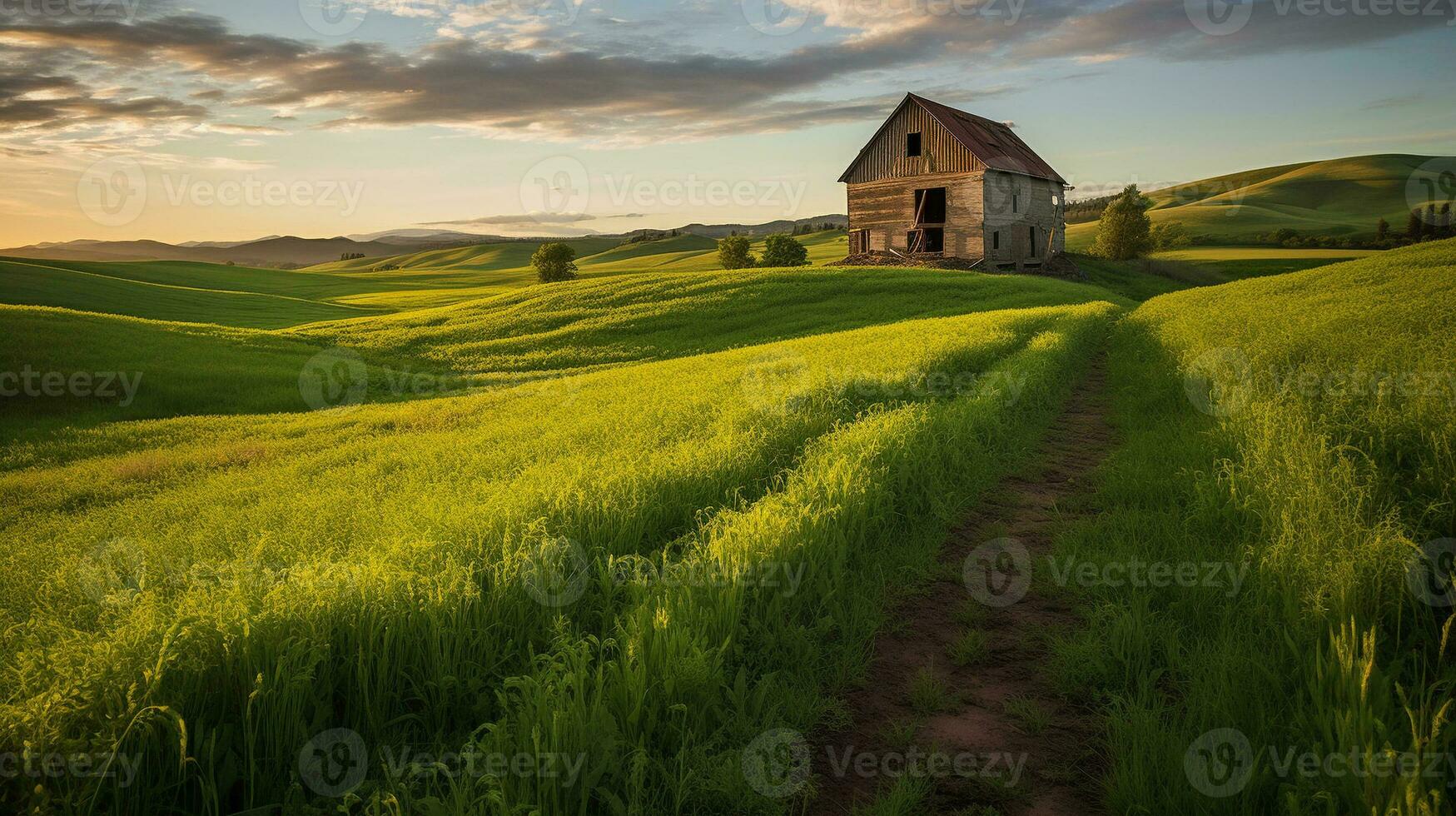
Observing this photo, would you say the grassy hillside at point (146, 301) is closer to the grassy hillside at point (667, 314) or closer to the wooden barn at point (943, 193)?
the grassy hillside at point (667, 314)

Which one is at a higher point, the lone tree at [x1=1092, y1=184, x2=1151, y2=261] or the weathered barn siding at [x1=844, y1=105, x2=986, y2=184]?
the weathered barn siding at [x1=844, y1=105, x2=986, y2=184]

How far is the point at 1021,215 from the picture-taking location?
50.5 meters

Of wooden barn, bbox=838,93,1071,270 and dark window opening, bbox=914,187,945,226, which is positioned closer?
wooden barn, bbox=838,93,1071,270

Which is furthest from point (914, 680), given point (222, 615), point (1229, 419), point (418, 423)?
point (418, 423)

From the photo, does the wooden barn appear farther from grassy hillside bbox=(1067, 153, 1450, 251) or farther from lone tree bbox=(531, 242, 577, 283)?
grassy hillside bbox=(1067, 153, 1450, 251)

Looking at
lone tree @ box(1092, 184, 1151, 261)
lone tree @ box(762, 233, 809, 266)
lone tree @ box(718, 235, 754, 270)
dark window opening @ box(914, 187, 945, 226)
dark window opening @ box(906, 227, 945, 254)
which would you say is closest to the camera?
dark window opening @ box(914, 187, 945, 226)

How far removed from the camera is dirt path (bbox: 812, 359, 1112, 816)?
3.43 m

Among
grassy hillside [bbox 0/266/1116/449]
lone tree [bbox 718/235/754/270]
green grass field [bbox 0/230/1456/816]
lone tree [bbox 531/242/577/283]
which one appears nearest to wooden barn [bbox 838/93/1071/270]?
grassy hillside [bbox 0/266/1116/449]

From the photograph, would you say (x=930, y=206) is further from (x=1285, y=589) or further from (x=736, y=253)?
(x=1285, y=589)

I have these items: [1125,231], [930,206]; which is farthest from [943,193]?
[1125,231]

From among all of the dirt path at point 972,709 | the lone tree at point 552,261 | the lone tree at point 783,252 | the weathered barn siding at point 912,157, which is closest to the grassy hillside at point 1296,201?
the lone tree at point 783,252

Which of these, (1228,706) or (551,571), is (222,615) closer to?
(551,571)

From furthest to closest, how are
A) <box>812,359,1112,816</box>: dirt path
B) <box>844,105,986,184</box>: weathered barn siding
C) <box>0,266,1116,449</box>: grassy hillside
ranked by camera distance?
<box>844,105,986,184</box>: weathered barn siding
<box>0,266,1116,449</box>: grassy hillside
<box>812,359,1112,816</box>: dirt path

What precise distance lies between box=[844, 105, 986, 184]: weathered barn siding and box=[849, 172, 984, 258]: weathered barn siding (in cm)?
50
